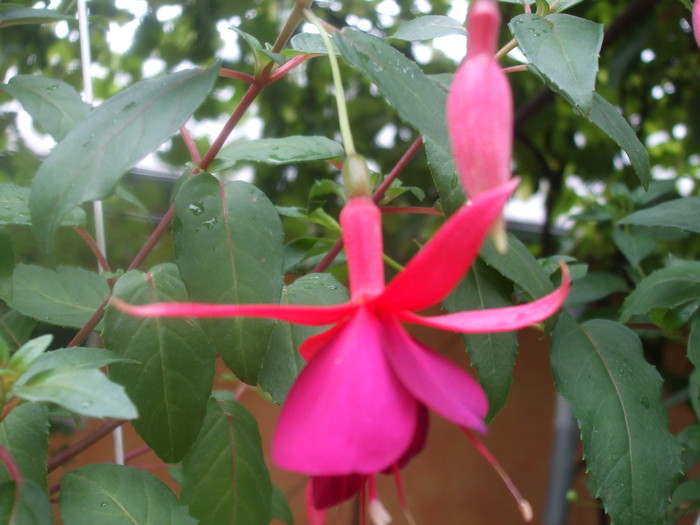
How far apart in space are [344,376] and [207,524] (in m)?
0.32

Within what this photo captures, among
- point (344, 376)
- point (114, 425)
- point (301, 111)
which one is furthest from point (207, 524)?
point (301, 111)

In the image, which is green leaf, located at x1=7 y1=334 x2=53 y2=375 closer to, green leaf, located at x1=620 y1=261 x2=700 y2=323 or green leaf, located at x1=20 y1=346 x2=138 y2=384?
green leaf, located at x1=20 y1=346 x2=138 y2=384

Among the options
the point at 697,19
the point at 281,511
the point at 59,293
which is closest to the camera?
the point at 697,19

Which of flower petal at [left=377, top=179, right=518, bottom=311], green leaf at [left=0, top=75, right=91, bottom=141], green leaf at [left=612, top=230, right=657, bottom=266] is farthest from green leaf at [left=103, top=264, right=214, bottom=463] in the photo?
green leaf at [left=612, top=230, right=657, bottom=266]

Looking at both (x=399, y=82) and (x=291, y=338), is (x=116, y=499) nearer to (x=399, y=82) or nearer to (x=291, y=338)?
(x=291, y=338)

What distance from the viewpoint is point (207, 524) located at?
52cm

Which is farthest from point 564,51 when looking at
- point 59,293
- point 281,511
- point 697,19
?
point 281,511

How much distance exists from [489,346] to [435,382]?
0.70 feet

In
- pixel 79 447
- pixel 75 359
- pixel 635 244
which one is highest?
pixel 75 359

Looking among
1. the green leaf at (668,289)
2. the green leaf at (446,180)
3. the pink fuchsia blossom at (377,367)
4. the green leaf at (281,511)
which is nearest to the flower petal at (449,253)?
the pink fuchsia blossom at (377,367)

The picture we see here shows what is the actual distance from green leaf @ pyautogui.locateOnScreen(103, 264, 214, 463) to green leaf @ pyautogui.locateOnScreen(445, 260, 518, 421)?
0.17 metres

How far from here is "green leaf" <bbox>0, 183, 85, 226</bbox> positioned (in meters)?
0.48

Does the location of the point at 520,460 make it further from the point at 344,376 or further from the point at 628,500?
the point at 344,376

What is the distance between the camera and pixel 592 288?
0.84 m
